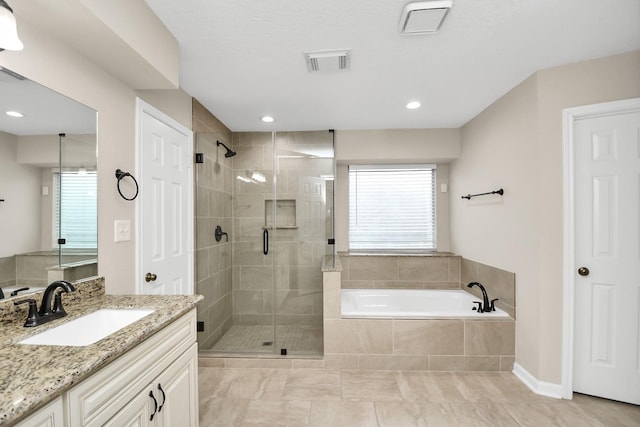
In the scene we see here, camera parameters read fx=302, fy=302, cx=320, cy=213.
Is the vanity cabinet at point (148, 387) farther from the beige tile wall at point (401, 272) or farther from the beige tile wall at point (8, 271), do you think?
the beige tile wall at point (401, 272)

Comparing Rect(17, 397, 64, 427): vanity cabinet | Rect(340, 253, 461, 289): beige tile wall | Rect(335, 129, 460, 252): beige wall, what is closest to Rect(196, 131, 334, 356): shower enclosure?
Rect(335, 129, 460, 252): beige wall

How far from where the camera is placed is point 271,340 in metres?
2.95

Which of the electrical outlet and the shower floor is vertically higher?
the electrical outlet

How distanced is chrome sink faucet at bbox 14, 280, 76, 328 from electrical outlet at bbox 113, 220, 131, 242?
0.53 metres

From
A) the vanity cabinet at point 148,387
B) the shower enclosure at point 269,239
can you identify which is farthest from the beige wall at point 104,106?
the shower enclosure at point 269,239

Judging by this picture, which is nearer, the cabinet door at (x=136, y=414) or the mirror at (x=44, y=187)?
the cabinet door at (x=136, y=414)

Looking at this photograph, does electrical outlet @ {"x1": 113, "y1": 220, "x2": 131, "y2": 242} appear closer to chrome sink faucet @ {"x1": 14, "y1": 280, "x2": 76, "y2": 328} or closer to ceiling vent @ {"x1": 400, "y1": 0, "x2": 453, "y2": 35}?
chrome sink faucet @ {"x1": 14, "y1": 280, "x2": 76, "y2": 328}

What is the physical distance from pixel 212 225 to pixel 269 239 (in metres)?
0.59

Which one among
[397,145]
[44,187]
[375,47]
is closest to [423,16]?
[375,47]

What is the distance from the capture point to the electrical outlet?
1780mm

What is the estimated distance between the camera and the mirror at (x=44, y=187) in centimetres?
121

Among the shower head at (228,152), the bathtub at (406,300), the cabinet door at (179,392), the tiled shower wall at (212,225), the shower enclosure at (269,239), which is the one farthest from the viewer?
the bathtub at (406,300)

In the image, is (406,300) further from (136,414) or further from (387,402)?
(136,414)

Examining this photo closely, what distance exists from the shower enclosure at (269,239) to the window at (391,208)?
3.02ft
